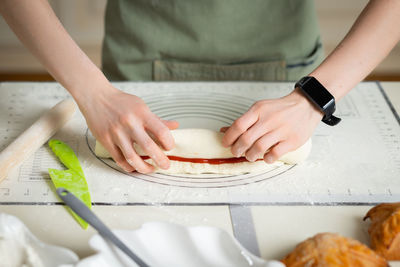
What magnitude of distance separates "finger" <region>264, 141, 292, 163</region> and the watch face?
0.10 m

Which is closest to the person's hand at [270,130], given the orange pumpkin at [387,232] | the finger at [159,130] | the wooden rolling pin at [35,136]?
the finger at [159,130]

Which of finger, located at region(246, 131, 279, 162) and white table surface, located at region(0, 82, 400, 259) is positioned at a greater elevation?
finger, located at region(246, 131, 279, 162)

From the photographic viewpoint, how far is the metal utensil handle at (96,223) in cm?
59

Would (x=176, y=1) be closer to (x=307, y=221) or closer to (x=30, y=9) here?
(x=30, y=9)

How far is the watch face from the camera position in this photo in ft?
2.85

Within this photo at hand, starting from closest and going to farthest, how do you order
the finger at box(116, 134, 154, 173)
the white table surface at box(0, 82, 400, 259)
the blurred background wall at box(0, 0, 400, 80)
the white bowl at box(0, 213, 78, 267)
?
the white bowl at box(0, 213, 78, 267) < the white table surface at box(0, 82, 400, 259) < the finger at box(116, 134, 154, 173) < the blurred background wall at box(0, 0, 400, 80)

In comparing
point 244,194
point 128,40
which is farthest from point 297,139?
point 128,40

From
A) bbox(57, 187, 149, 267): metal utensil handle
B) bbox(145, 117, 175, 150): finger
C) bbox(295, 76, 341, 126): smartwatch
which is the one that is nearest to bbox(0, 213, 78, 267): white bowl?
bbox(57, 187, 149, 267): metal utensil handle

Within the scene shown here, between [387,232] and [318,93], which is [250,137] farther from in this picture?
[387,232]

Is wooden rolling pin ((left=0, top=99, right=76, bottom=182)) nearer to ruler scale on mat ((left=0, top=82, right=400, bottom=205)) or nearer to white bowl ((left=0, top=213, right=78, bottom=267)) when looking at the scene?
ruler scale on mat ((left=0, top=82, right=400, bottom=205))

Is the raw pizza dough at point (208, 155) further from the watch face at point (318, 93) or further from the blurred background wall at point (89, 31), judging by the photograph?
the blurred background wall at point (89, 31)

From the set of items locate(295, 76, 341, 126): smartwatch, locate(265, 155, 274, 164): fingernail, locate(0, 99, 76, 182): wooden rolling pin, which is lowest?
locate(0, 99, 76, 182): wooden rolling pin

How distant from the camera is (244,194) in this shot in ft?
2.66

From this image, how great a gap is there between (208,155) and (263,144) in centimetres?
11
